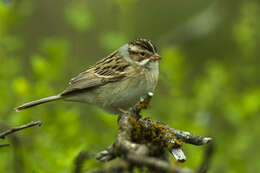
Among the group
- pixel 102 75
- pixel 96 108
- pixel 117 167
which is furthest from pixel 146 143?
pixel 96 108

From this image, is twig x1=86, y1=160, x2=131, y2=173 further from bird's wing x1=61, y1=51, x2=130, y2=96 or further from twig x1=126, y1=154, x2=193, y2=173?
bird's wing x1=61, y1=51, x2=130, y2=96

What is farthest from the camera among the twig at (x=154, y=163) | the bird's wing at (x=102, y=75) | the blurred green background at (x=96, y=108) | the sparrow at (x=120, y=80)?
the blurred green background at (x=96, y=108)

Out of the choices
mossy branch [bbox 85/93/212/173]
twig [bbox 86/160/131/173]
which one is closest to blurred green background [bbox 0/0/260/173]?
mossy branch [bbox 85/93/212/173]

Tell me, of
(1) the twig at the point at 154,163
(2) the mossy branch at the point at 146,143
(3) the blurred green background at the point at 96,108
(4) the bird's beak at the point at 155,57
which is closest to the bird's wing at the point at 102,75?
(4) the bird's beak at the point at 155,57

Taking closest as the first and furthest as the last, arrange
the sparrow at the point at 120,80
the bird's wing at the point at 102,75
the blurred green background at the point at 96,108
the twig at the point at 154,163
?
the twig at the point at 154,163
the sparrow at the point at 120,80
the bird's wing at the point at 102,75
the blurred green background at the point at 96,108

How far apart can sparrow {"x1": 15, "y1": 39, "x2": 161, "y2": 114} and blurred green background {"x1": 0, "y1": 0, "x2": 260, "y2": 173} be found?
482 mm

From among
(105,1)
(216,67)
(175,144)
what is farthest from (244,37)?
(175,144)

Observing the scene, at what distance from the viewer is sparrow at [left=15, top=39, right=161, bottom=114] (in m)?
Answer: 4.79

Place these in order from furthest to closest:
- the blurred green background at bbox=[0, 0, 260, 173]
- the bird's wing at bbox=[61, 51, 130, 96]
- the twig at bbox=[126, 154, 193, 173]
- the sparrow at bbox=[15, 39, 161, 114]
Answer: the blurred green background at bbox=[0, 0, 260, 173] < the bird's wing at bbox=[61, 51, 130, 96] < the sparrow at bbox=[15, 39, 161, 114] < the twig at bbox=[126, 154, 193, 173]

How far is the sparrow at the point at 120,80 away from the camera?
4789 mm

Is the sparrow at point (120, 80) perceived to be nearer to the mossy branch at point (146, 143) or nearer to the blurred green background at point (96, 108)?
the blurred green background at point (96, 108)

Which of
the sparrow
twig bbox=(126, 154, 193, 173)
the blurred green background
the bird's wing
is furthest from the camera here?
the blurred green background

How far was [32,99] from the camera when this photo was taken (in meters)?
5.58

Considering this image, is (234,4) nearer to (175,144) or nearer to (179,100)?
(179,100)
